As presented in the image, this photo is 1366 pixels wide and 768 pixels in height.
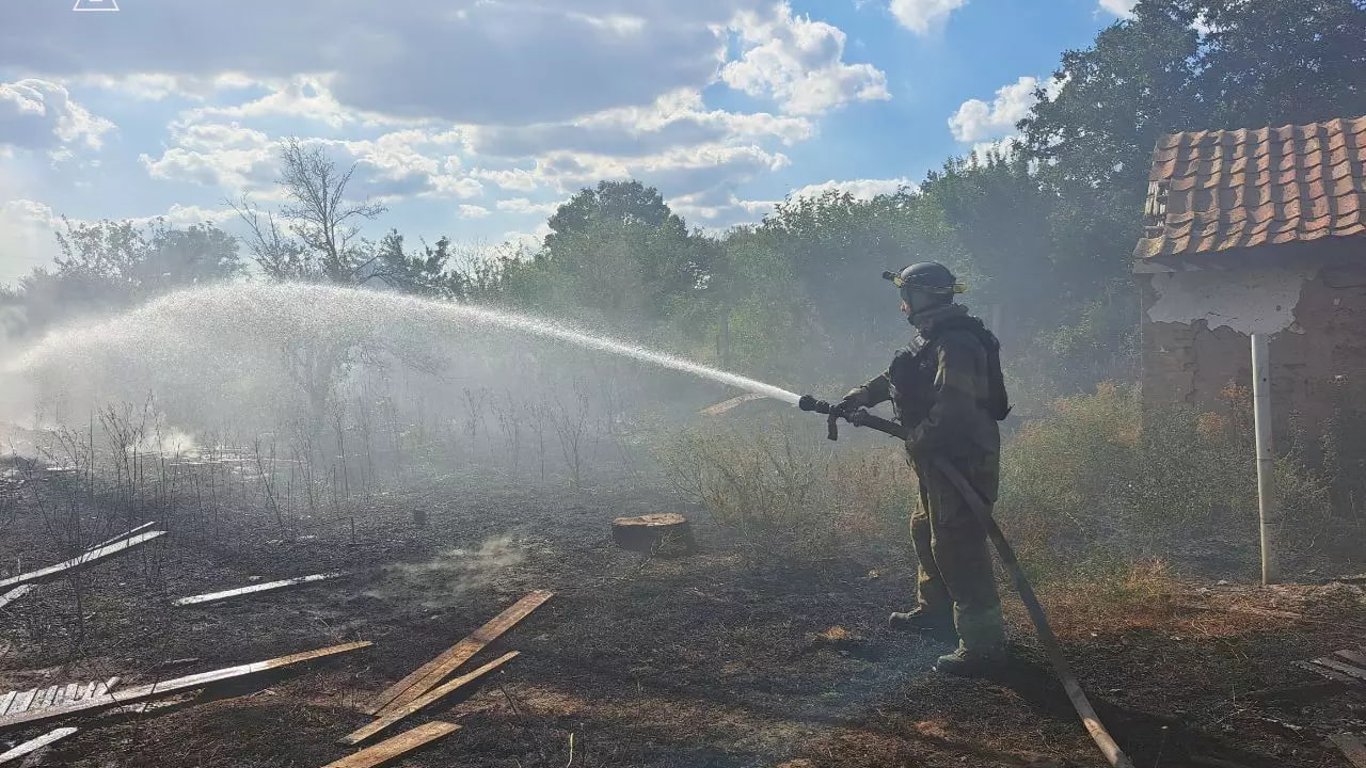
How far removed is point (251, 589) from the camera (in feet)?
21.4

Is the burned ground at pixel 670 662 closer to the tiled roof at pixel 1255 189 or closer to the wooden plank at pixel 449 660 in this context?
the wooden plank at pixel 449 660

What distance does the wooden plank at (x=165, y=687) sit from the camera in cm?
416

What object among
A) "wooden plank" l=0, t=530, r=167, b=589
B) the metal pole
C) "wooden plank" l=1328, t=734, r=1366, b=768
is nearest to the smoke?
"wooden plank" l=0, t=530, r=167, b=589

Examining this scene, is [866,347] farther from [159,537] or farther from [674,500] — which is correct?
[159,537]

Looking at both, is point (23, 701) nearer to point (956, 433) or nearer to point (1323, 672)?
point (956, 433)

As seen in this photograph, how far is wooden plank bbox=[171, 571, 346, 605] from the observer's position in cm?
625

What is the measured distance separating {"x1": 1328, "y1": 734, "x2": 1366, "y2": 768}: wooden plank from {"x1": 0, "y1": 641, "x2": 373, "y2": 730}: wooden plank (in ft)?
16.2

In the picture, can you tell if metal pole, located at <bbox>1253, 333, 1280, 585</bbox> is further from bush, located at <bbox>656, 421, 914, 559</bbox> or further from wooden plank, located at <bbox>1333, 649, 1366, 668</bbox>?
bush, located at <bbox>656, 421, 914, 559</bbox>

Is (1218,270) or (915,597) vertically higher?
(1218,270)

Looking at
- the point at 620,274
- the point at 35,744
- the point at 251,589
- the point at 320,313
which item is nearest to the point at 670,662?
the point at 35,744

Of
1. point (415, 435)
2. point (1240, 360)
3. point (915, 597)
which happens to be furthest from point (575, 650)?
point (415, 435)

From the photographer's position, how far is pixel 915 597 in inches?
235

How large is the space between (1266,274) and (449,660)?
936 cm

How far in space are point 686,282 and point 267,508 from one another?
14.9 metres
